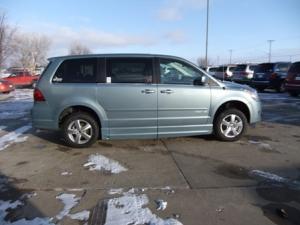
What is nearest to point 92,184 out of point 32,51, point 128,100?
point 128,100

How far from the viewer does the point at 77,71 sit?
24.5ft

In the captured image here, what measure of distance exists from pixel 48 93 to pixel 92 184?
106 inches

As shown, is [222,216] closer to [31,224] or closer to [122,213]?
[122,213]

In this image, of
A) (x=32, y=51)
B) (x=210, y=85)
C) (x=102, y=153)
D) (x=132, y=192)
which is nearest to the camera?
(x=132, y=192)

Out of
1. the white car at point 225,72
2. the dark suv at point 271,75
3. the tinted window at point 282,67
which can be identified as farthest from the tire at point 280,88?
the white car at point 225,72

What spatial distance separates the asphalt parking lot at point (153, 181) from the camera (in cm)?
431

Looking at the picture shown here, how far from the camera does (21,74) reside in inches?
1300

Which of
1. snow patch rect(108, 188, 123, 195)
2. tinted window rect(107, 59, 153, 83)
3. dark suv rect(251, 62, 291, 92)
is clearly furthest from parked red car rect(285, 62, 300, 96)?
snow patch rect(108, 188, 123, 195)

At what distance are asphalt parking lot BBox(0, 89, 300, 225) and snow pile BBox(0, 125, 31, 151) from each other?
0.14 feet

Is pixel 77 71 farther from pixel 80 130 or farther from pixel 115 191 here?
pixel 115 191

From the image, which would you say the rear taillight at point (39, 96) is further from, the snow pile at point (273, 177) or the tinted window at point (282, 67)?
the tinted window at point (282, 67)

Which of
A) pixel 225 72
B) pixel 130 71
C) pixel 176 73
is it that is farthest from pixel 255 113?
pixel 225 72

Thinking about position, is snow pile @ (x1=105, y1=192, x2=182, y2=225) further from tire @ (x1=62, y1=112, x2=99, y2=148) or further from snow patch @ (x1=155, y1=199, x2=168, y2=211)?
tire @ (x1=62, y1=112, x2=99, y2=148)

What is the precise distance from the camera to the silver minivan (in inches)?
289
